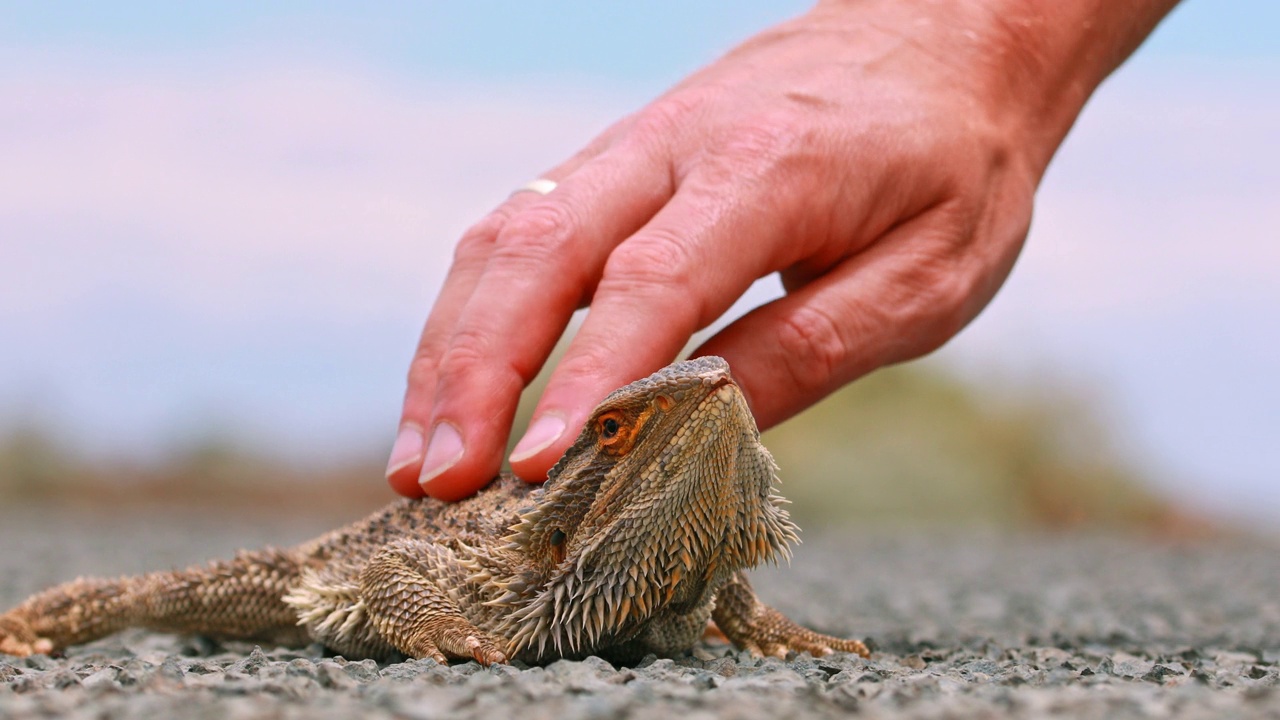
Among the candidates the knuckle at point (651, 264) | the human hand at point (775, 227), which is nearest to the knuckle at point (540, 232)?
the human hand at point (775, 227)

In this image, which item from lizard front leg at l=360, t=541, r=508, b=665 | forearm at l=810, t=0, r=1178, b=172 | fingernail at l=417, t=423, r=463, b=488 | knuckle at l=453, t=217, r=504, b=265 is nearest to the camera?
lizard front leg at l=360, t=541, r=508, b=665

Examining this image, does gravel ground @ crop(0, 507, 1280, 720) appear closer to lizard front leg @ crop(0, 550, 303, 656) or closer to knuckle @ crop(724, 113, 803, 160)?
lizard front leg @ crop(0, 550, 303, 656)

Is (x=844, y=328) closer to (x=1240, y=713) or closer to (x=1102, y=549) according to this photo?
(x=1240, y=713)

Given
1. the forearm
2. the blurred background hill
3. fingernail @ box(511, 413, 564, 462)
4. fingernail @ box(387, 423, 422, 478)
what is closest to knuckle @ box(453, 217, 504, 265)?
fingernail @ box(387, 423, 422, 478)

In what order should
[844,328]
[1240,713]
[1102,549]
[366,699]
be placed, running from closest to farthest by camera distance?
[1240,713]
[366,699]
[844,328]
[1102,549]

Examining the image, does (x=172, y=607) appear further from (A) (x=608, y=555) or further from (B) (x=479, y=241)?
(A) (x=608, y=555)

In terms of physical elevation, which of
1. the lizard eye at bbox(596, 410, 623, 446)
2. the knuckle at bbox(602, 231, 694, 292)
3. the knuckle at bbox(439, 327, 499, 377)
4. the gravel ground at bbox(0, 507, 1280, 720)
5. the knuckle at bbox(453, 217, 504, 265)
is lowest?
the gravel ground at bbox(0, 507, 1280, 720)

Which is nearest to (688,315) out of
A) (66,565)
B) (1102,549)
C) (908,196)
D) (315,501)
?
(908,196)
